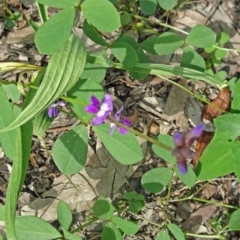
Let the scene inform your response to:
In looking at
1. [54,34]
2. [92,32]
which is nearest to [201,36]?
[92,32]

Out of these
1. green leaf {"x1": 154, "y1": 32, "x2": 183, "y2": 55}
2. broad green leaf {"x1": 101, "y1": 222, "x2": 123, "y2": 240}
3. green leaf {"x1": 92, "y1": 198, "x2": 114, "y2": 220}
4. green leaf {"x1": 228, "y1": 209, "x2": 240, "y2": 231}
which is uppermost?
green leaf {"x1": 154, "y1": 32, "x2": 183, "y2": 55}

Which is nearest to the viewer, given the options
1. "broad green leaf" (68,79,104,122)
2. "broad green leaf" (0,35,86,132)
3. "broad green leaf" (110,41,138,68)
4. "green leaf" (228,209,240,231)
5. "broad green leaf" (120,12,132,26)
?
"broad green leaf" (0,35,86,132)

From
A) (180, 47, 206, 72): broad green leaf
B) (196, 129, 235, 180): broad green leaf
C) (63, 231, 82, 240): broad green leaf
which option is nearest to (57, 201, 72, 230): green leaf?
(63, 231, 82, 240): broad green leaf

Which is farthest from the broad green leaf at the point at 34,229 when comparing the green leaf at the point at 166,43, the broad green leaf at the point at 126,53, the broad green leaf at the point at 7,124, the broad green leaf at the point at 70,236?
the green leaf at the point at 166,43

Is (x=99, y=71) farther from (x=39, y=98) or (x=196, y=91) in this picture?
(x=196, y=91)

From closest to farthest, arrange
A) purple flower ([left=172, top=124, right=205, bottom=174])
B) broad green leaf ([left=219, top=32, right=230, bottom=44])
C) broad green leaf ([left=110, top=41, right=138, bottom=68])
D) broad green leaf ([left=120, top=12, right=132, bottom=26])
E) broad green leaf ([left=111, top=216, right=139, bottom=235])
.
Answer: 1. purple flower ([left=172, top=124, right=205, bottom=174])
2. broad green leaf ([left=110, top=41, right=138, bottom=68])
3. broad green leaf ([left=111, top=216, right=139, bottom=235])
4. broad green leaf ([left=120, top=12, right=132, bottom=26])
5. broad green leaf ([left=219, top=32, right=230, bottom=44])

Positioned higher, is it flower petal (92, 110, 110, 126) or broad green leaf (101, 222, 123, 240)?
flower petal (92, 110, 110, 126)

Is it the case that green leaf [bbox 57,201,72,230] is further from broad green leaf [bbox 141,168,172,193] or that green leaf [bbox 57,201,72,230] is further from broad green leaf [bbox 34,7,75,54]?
broad green leaf [bbox 34,7,75,54]

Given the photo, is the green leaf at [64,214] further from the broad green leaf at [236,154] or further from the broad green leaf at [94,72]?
the broad green leaf at [236,154]
